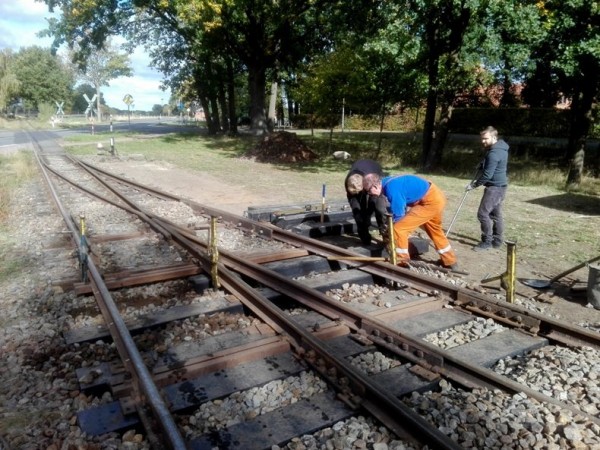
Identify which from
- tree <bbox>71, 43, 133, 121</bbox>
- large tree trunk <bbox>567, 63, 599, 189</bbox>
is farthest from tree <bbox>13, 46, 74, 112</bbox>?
large tree trunk <bbox>567, 63, 599, 189</bbox>

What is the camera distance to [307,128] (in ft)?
154

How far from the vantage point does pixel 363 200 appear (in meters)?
7.14

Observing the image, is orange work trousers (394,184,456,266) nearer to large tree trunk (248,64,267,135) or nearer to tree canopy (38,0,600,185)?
tree canopy (38,0,600,185)

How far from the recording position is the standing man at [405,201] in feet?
20.7

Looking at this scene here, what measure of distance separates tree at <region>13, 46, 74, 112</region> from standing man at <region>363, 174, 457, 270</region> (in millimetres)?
106482

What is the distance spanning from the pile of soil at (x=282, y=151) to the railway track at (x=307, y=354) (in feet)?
51.9

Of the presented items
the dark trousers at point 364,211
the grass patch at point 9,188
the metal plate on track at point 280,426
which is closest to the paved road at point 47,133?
the grass patch at point 9,188

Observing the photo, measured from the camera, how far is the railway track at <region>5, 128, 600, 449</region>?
3129 mm

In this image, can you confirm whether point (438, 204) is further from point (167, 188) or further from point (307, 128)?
point (307, 128)

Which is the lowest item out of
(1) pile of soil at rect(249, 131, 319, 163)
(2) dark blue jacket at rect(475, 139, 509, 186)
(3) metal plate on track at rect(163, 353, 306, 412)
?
(3) metal plate on track at rect(163, 353, 306, 412)

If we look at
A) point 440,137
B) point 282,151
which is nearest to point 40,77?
point 282,151

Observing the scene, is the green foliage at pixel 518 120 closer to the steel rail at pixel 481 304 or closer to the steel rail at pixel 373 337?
the steel rail at pixel 481 304

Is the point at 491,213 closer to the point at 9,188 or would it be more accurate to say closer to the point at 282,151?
the point at 9,188

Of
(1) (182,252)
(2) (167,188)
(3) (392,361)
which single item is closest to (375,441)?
(3) (392,361)
